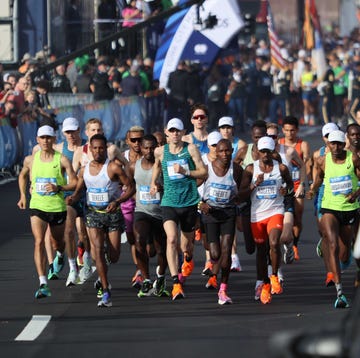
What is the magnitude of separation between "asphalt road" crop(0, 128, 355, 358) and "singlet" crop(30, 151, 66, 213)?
807 mm

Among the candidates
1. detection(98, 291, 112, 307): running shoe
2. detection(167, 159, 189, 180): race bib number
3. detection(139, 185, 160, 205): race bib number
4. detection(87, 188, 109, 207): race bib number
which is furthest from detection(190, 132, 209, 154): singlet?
detection(98, 291, 112, 307): running shoe

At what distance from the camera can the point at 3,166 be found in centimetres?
2942

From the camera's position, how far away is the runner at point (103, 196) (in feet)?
47.4

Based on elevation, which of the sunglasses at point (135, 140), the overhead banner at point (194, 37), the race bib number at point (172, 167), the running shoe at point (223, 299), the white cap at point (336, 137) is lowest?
the running shoe at point (223, 299)

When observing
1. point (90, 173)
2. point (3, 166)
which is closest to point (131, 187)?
point (90, 173)

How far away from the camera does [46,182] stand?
49.8ft

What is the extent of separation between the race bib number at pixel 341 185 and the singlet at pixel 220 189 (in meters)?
0.91

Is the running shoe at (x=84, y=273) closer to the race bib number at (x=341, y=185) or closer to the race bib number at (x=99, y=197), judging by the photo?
the race bib number at (x=99, y=197)

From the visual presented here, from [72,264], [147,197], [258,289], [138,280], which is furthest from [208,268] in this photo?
[258,289]

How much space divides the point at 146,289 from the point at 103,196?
1.05 m

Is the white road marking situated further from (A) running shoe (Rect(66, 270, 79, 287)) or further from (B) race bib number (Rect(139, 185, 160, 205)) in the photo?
(A) running shoe (Rect(66, 270, 79, 287))

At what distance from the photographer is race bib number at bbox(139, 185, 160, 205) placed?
1509cm

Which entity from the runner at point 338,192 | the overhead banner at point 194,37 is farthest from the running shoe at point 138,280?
the overhead banner at point 194,37

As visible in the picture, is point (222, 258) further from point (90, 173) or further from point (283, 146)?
point (283, 146)
